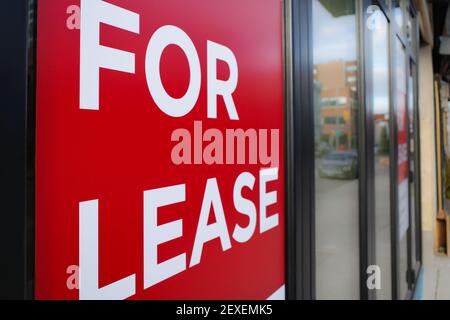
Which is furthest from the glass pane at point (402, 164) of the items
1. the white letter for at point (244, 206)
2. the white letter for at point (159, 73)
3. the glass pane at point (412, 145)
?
the white letter for at point (159, 73)

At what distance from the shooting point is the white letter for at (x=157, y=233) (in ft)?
2.28

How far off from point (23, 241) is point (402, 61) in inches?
133

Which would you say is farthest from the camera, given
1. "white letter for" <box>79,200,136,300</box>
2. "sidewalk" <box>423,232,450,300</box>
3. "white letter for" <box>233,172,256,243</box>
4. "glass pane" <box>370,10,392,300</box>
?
"sidewalk" <box>423,232,450,300</box>

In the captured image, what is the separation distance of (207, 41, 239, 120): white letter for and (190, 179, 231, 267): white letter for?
16 centimetres

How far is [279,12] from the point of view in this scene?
117 centimetres

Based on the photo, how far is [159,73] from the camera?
0.72 m

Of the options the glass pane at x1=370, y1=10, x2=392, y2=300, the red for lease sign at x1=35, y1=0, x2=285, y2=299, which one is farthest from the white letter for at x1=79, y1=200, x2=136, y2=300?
the glass pane at x1=370, y1=10, x2=392, y2=300

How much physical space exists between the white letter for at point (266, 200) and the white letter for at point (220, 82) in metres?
0.21

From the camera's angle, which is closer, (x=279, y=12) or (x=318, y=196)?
(x=279, y=12)

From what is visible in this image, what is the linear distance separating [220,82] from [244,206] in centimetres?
31

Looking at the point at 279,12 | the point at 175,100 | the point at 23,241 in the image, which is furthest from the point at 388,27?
the point at 23,241

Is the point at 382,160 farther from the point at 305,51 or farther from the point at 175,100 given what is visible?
the point at 175,100

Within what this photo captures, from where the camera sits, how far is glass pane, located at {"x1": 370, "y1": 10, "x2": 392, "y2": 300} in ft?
7.70

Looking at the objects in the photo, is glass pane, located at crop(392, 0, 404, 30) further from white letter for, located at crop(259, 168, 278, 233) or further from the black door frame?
the black door frame
